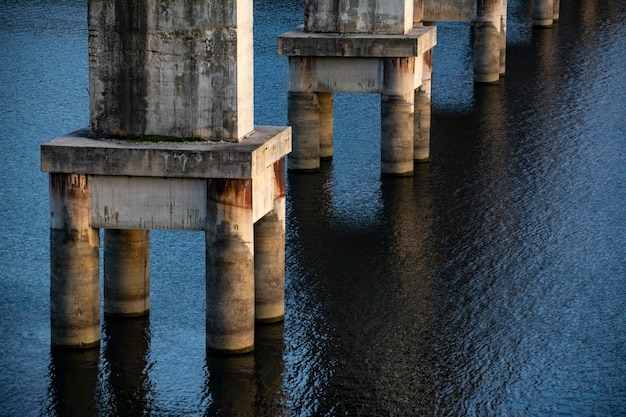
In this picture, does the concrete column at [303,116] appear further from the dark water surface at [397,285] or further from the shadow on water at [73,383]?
the shadow on water at [73,383]

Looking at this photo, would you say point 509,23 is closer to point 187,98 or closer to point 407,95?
point 407,95

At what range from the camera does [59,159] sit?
38156 millimetres

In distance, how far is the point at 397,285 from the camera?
4750 cm

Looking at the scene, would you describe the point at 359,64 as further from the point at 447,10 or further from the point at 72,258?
the point at 72,258

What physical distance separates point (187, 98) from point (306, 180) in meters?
22.1

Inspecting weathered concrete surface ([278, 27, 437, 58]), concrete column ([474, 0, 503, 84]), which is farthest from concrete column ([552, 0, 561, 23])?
weathered concrete surface ([278, 27, 437, 58])

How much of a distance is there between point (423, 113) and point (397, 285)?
16.7 meters

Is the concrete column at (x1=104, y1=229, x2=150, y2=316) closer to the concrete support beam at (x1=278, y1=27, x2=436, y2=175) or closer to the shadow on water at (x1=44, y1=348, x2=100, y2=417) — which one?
the shadow on water at (x1=44, y1=348, x2=100, y2=417)

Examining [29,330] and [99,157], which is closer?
[99,157]

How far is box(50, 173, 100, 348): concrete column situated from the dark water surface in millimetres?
1124

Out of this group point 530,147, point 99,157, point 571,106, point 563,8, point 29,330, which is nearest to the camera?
point 99,157

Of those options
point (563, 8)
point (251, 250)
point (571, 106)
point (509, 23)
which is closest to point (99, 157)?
point (251, 250)

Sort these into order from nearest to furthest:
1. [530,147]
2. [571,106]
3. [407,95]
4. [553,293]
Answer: [553,293], [407,95], [530,147], [571,106]

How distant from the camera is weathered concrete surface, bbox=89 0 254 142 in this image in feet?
127
